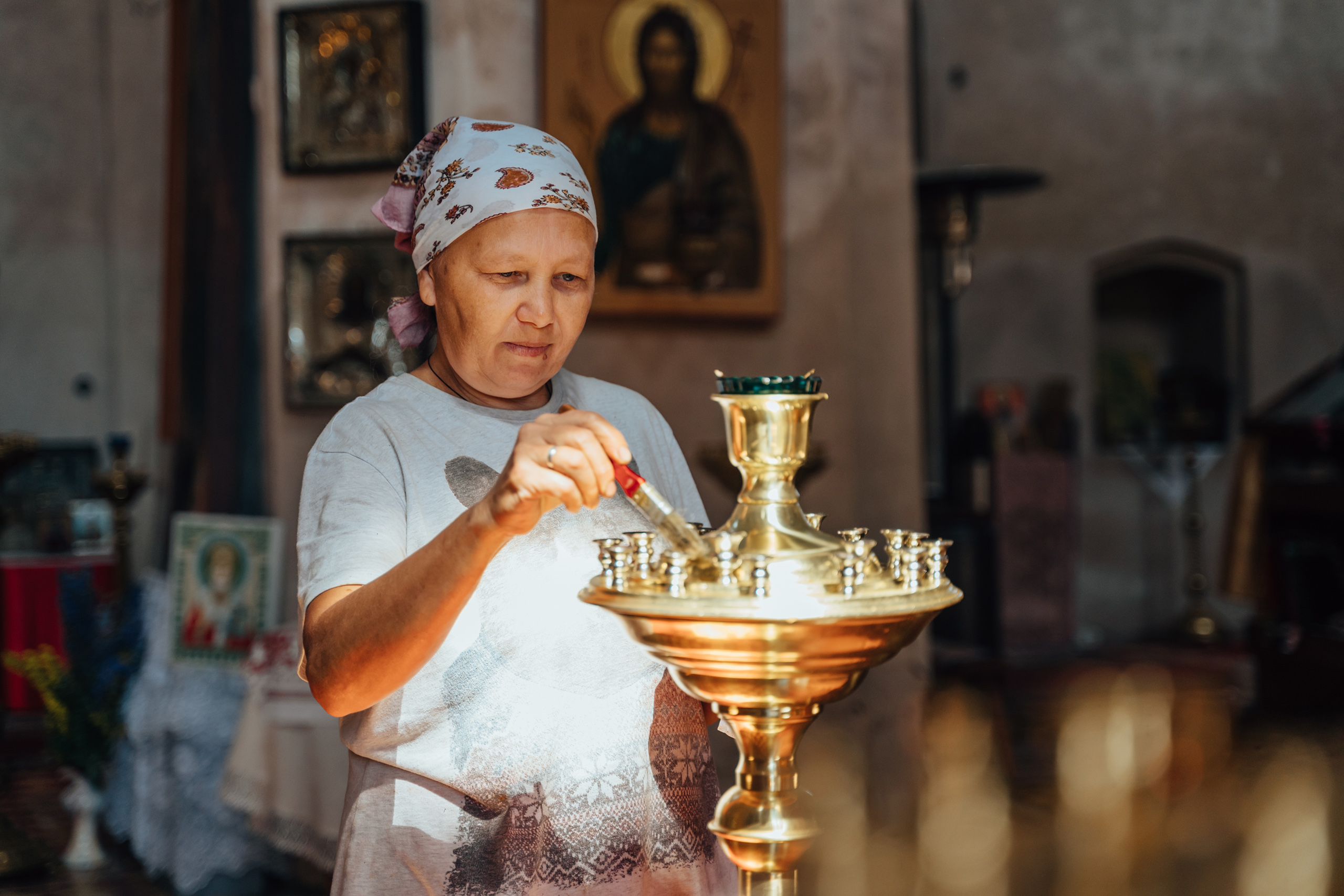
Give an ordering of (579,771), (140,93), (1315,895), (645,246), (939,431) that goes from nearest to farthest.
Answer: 1. (579,771)
2. (1315,895)
3. (645,246)
4. (140,93)
5. (939,431)

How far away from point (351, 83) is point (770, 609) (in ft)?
11.7

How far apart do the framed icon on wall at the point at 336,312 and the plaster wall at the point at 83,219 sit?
4250 mm

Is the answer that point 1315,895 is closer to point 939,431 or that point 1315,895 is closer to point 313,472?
point 313,472

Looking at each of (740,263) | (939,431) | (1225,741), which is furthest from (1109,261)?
(740,263)

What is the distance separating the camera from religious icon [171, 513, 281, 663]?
4.14 meters

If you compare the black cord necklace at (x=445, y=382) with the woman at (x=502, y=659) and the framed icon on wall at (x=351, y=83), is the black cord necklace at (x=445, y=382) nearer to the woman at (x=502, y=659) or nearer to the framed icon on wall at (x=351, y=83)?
the woman at (x=502, y=659)

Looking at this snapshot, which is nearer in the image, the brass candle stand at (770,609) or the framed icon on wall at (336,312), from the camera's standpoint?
the brass candle stand at (770,609)

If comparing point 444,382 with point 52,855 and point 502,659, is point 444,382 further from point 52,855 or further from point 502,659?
point 52,855

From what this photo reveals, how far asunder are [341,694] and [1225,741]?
576 cm

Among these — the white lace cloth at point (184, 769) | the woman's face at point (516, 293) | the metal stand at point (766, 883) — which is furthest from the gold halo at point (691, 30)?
the metal stand at point (766, 883)

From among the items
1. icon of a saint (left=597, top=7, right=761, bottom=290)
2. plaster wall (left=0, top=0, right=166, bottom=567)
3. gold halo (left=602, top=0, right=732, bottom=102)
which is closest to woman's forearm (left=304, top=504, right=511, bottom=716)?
icon of a saint (left=597, top=7, right=761, bottom=290)

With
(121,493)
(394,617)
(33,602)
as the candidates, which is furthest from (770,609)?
(33,602)

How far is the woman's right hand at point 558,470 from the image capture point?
0.92m

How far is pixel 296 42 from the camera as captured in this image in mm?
3996
